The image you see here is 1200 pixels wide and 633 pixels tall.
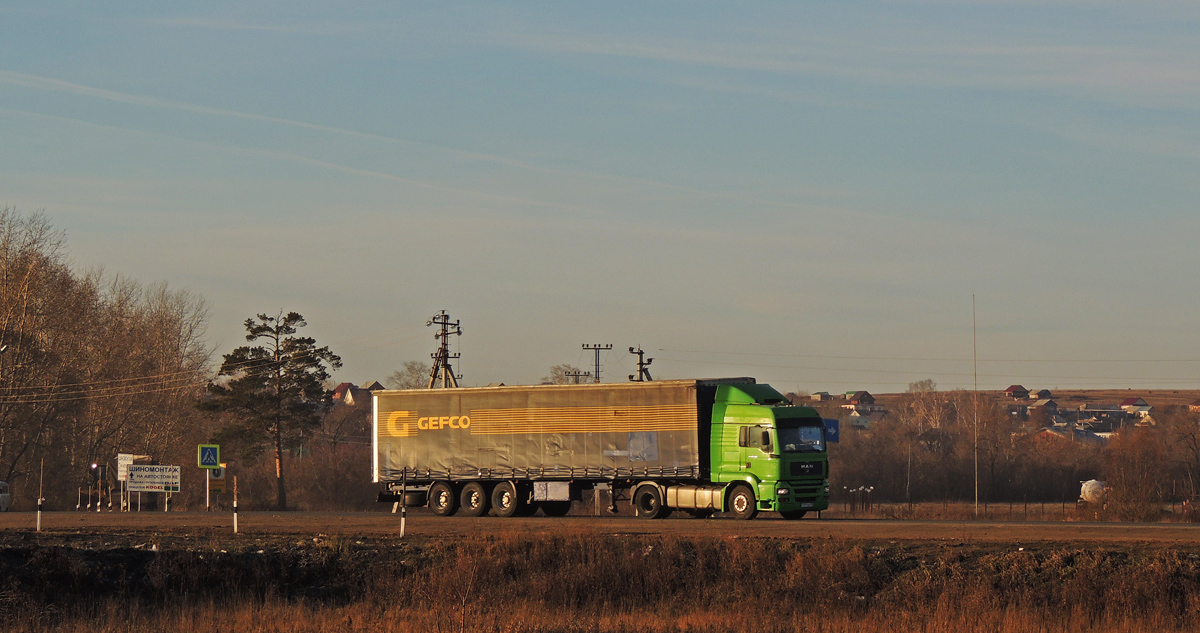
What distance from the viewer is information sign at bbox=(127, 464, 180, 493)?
5166 cm

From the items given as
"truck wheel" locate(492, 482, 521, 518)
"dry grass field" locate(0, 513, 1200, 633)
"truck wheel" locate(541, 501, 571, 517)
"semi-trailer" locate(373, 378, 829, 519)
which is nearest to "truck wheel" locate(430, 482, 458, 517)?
"semi-trailer" locate(373, 378, 829, 519)

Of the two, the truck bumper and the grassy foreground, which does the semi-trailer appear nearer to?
the truck bumper

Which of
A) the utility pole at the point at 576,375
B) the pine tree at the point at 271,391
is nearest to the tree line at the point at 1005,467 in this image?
the utility pole at the point at 576,375

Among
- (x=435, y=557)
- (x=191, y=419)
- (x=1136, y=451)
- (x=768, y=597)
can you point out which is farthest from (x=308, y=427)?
(x=1136, y=451)

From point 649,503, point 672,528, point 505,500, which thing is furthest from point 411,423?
point 672,528

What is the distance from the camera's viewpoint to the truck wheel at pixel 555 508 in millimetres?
41844

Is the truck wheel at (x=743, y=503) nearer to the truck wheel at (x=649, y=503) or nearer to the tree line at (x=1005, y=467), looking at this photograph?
the truck wheel at (x=649, y=503)

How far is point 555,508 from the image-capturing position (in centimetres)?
4275

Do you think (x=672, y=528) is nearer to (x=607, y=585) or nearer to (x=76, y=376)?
(x=607, y=585)

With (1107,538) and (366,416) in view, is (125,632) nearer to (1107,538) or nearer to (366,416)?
(1107,538)

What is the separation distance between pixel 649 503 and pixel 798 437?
543 cm

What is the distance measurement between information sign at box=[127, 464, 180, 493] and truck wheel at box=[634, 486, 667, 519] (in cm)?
2235

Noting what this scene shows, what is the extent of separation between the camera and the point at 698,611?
2523 centimetres

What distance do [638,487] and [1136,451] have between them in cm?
8530
